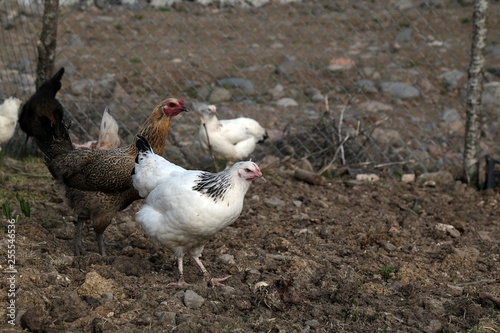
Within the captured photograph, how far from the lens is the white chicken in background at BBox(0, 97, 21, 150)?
22.8 feet

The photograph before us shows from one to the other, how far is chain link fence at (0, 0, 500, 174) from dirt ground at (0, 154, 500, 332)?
1043mm

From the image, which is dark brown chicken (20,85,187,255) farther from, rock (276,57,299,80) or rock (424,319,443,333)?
rock (276,57,299,80)

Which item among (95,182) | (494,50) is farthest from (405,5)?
(95,182)

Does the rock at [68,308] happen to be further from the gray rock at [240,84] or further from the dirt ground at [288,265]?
the gray rock at [240,84]

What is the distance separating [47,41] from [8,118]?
2.65ft

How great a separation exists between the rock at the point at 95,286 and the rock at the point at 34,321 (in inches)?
15.4

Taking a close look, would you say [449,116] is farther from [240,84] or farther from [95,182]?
[95,182]

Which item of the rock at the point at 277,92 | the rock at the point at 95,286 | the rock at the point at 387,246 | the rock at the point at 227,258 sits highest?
the rock at the point at 95,286

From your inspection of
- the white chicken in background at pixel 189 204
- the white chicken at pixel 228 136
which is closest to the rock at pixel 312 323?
the white chicken in background at pixel 189 204

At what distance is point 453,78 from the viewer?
9945mm

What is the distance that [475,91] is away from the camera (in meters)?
7.09

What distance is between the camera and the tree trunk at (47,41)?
274 inches

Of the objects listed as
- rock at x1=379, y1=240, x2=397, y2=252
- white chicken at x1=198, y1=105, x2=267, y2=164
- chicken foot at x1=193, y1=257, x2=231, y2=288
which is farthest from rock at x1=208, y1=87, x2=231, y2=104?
chicken foot at x1=193, y1=257, x2=231, y2=288

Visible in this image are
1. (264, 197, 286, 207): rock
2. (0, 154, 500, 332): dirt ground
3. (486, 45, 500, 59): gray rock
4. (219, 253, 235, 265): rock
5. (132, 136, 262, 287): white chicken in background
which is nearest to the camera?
(0, 154, 500, 332): dirt ground
